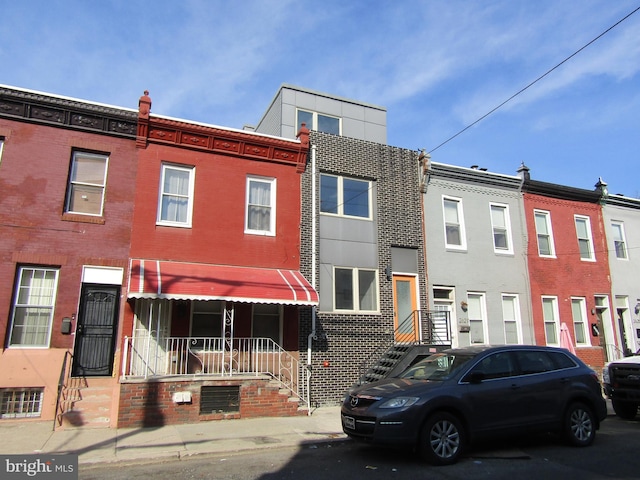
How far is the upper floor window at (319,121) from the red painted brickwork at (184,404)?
10.6m

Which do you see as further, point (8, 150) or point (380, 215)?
point (380, 215)

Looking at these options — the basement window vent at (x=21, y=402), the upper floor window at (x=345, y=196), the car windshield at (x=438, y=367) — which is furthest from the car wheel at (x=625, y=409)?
the basement window vent at (x=21, y=402)

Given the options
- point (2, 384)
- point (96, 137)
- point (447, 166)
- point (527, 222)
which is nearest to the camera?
point (2, 384)

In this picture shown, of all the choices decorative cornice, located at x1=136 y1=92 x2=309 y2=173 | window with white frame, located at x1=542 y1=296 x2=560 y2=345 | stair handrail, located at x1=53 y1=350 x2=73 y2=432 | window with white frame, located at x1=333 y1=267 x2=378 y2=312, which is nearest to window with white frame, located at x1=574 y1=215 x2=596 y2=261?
window with white frame, located at x1=542 y1=296 x2=560 y2=345

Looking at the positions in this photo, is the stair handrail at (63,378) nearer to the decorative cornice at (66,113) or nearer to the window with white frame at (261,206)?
the window with white frame at (261,206)

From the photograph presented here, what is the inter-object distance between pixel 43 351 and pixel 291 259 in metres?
6.15

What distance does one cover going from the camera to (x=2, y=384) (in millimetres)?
10000

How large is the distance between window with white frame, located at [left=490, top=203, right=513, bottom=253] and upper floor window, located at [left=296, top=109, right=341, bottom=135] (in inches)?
259

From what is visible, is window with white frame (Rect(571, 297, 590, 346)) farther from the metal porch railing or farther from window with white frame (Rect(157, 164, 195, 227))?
window with white frame (Rect(157, 164, 195, 227))

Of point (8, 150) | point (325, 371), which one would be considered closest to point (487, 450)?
point (325, 371)

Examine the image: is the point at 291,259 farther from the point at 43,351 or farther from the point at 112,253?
the point at 43,351

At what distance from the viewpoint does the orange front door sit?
14.1m

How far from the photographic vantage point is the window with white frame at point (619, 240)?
1897 centimetres

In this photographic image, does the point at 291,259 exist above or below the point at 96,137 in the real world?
below
